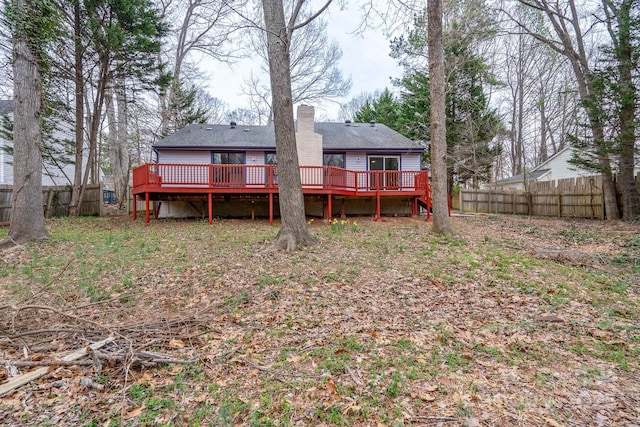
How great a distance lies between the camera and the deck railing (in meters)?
11.1

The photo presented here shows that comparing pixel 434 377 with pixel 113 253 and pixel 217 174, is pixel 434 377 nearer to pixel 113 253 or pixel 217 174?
pixel 113 253

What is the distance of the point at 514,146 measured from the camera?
25.1m

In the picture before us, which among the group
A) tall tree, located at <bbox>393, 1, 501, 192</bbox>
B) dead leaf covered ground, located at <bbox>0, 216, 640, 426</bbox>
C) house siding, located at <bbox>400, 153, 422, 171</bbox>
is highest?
tall tree, located at <bbox>393, 1, 501, 192</bbox>

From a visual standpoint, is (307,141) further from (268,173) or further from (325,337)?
(325,337)

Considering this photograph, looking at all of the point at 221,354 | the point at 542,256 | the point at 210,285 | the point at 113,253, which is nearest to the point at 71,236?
the point at 113,253

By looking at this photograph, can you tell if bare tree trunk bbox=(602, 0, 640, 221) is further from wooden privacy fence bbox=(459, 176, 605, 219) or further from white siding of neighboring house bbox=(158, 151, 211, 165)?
white siding of neighboring house bbox=(158, 151, 211, 165)

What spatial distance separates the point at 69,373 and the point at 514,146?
2963cm

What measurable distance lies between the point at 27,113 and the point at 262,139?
8.06 metres

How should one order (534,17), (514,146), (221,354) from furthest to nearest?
(514,146) < (534,17) < (221,354)

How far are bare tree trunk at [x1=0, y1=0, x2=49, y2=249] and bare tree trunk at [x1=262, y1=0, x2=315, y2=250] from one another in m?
5.89

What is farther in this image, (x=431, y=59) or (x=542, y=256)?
(x=431, y=59)

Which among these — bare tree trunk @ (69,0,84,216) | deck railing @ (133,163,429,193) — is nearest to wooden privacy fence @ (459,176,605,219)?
deck railing @ (133,163,429,193)

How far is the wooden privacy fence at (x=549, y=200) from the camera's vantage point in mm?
12844

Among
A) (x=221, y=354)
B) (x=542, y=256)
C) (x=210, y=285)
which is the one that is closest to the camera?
(x=221, y=354)
